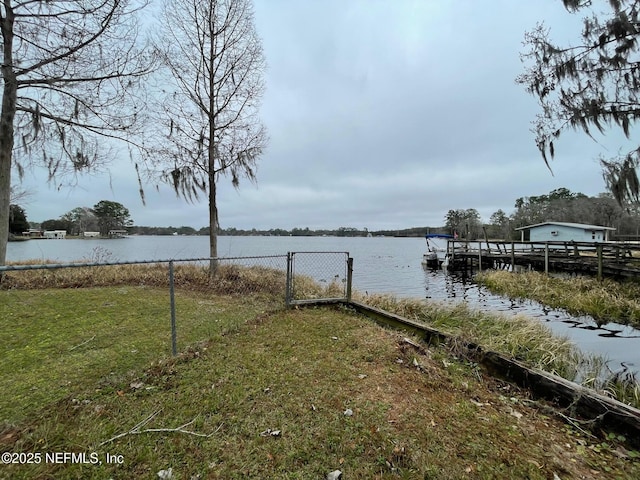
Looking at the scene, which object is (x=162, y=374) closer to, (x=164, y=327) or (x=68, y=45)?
(x=164, y=327)

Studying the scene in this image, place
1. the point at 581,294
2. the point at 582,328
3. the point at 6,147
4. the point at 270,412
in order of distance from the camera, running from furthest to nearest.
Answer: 1. the point at 581,294
2. the point at 582,328
3. the point at 6,147
4. the point at 270,412

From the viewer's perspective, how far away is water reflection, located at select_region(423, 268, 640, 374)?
601cm

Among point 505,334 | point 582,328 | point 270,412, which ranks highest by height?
point 270,412

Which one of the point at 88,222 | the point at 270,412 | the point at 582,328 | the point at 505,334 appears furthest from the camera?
the point at 88,222

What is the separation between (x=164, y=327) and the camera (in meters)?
5.41

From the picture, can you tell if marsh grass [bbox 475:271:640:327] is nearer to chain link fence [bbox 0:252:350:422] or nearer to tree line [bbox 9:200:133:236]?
chain link fence [bbox 0:252:350:422]

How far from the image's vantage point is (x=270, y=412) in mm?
2857

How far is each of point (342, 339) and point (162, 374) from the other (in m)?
2.72

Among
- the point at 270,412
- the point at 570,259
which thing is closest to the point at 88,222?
the point at 270,412

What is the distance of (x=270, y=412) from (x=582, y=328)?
9624 mm

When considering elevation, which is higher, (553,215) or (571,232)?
(553,215)

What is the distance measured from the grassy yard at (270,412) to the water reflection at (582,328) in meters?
4.04

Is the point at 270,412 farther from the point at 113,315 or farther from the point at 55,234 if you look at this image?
the point at 55,234

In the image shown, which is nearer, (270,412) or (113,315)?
(270,412)
